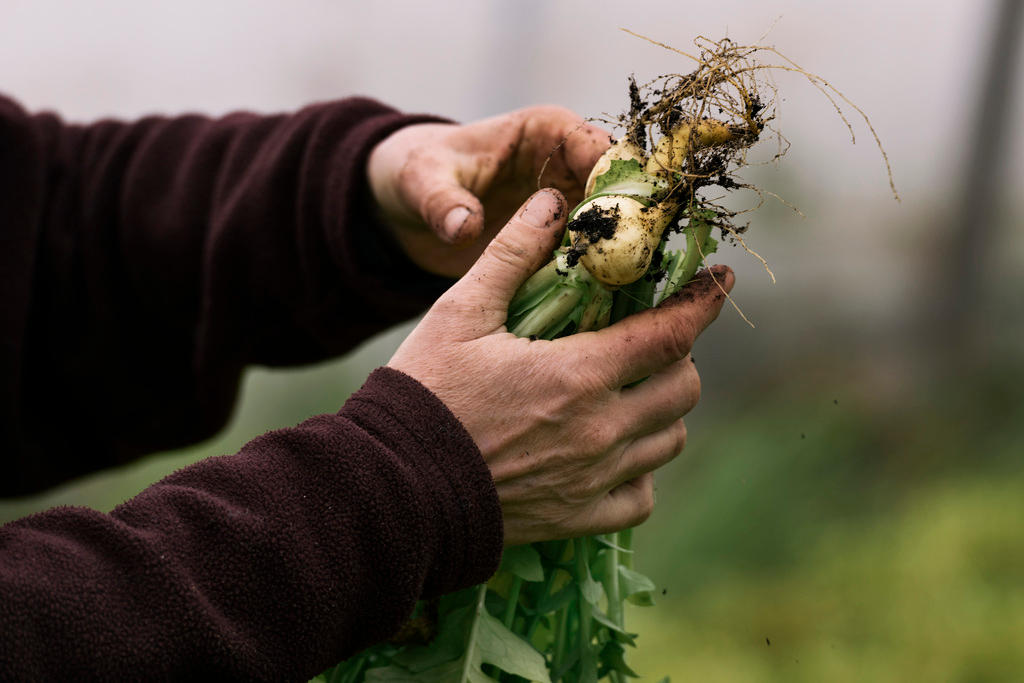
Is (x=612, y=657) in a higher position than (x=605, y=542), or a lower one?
lower

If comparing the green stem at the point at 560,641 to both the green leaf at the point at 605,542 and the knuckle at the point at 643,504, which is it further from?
the knuckle at the point at 643,504

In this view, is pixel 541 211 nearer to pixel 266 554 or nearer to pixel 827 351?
pixel 266 554

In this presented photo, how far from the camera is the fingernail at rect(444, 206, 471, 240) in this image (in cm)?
117

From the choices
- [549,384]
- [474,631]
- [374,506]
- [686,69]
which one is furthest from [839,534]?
[374,506]

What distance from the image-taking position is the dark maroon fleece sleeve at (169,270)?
1546 mm

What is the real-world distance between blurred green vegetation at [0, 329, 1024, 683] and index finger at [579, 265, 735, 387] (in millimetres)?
1323

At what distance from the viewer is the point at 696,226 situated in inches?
40.2

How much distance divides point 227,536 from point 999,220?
8.84ft

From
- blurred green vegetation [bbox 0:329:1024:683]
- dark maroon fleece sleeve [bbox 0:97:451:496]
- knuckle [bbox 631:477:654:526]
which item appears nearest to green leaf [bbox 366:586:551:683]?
knuckle [bbox 631:477:654:526]

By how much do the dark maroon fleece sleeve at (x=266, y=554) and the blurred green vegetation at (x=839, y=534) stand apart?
1.52m

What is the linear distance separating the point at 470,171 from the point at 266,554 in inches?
29.8

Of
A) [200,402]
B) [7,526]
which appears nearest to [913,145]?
[200,402]

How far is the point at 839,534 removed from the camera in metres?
2.64

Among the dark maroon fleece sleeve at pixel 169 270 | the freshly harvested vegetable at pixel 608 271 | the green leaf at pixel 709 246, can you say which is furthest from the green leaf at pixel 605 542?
the dark maroon fleece sleeve at pixel 169 270
